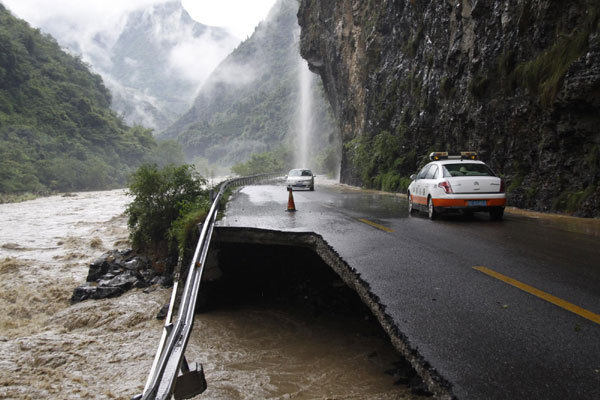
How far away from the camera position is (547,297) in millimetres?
4941

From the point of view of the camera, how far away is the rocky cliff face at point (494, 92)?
13047mm

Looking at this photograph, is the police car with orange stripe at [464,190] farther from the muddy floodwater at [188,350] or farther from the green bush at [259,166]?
the green bush at [259,166]

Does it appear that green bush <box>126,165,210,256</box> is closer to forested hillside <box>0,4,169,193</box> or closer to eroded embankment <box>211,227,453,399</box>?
eroded embankment <box>211,227,453,399</box>

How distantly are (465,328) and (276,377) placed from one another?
307cm

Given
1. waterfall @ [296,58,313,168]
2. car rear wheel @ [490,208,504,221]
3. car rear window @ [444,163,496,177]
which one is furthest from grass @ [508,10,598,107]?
waterfall @ [296,58,313,168]

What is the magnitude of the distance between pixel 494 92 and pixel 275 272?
11.4 m

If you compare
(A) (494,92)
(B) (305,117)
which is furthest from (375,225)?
(B) (305,117)

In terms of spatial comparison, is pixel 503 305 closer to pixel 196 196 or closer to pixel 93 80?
pixel 196 196

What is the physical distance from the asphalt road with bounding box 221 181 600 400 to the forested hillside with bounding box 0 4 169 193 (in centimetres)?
5308

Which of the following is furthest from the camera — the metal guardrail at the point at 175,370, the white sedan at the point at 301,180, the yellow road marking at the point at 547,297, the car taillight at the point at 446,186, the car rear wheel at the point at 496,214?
the white sedan at the point at 301,180

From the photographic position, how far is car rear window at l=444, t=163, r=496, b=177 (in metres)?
11.8

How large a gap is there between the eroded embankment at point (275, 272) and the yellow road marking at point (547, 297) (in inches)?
110

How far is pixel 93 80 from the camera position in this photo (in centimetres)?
10450

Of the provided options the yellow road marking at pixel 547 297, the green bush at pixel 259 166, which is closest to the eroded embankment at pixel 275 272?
the yellow road marking at pixel 547 297
